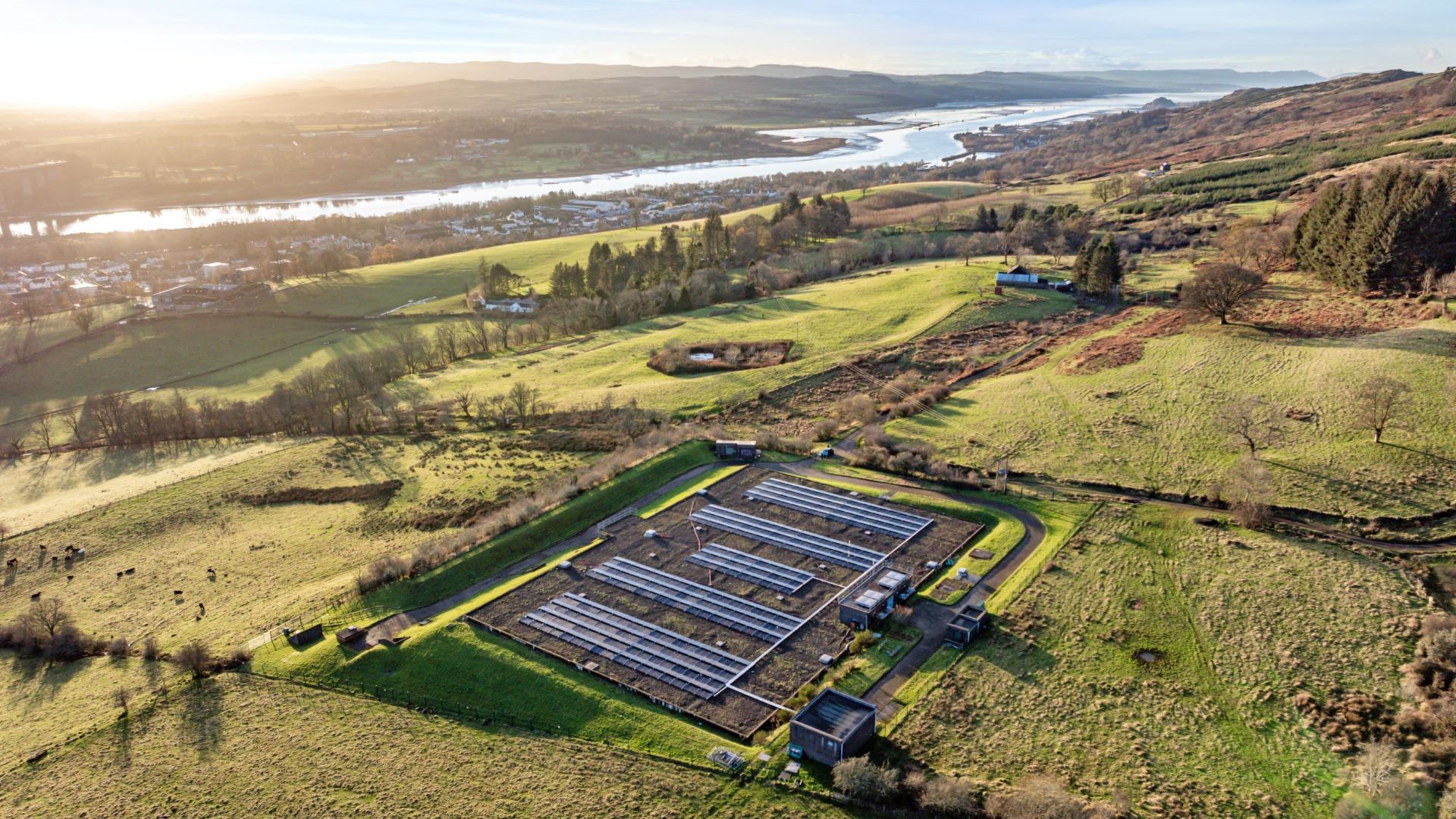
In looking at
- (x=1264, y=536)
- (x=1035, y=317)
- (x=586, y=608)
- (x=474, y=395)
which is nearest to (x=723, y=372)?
(x=474, y=395)

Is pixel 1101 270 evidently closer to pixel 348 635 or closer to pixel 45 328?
pixel 348 635

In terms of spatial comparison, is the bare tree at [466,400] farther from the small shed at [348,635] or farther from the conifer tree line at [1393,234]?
the conifer tree line at [1393,234]

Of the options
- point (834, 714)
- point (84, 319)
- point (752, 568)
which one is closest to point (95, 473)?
point (84, 319)

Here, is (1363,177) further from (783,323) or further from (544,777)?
(544,777)

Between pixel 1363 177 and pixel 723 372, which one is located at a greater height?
pixel 1363 177

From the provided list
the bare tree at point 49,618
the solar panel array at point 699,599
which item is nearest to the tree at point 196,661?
the bare tree at point 49,618
